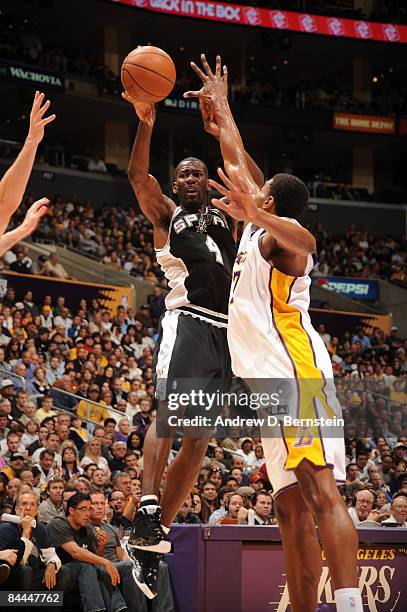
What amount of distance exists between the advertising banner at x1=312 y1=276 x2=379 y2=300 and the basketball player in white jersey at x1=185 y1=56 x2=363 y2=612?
21.0 meters

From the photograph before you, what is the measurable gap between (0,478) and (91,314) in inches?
386

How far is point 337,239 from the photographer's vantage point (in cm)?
2955

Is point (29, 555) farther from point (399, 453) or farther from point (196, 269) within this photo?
point (399, 453)

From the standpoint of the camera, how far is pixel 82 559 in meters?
8.44

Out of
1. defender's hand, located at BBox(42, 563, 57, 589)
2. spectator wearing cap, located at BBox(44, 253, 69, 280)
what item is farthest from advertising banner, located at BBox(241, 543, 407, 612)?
spectator wearing cap, located at BBox(44, 253, 69, 280)

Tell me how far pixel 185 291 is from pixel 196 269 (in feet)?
0.50

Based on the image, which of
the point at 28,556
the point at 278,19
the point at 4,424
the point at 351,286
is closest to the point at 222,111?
the point at 28,556

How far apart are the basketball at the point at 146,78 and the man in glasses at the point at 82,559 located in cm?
412

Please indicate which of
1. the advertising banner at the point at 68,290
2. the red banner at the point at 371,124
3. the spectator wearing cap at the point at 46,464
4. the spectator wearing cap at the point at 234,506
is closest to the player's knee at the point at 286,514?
the spectator wearing cap at the point at 234,506

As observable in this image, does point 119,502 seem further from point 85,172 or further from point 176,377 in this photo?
point 85,172

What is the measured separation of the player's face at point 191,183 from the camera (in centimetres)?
574

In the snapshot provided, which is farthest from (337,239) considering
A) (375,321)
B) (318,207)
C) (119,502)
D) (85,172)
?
(119,502)

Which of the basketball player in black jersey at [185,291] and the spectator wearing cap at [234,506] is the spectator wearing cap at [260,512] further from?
the basketball player in black jersey at [185,291]

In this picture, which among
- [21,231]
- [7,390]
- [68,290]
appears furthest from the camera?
[68,290]
